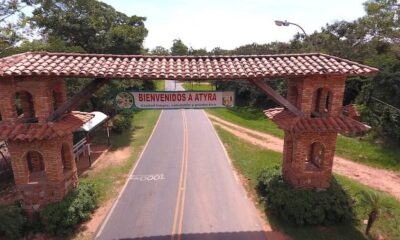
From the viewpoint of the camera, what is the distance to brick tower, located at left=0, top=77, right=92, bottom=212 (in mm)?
9828

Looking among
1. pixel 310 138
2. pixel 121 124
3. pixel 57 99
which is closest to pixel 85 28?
pixel 121 124

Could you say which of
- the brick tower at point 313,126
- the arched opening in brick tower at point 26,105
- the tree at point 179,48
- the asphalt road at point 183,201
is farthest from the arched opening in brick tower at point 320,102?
the tree at point 179,48

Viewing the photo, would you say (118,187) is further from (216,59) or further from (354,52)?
(354,52)

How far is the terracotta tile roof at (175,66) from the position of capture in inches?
379

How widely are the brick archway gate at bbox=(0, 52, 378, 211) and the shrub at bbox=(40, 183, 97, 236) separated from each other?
412mm

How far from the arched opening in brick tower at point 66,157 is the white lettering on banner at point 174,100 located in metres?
3.13

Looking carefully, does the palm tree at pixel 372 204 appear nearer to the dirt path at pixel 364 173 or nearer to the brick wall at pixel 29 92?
the dirt path at pixel 364 173

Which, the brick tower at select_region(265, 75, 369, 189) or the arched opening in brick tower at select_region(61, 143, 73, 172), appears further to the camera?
the arched opening in brick tower at select_region(61, 143, 73, 172)

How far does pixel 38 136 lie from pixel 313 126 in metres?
9.17

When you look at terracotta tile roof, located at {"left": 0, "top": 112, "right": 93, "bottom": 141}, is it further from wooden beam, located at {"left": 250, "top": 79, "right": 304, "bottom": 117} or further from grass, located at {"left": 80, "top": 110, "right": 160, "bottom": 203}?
wooden beam, located at {"left": 250, "top": 79, "right": 304, "bottom": 117}

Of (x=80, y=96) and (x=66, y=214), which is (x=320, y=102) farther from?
(x=66, y=214)

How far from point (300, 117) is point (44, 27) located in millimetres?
27286

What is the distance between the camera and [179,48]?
362 feet

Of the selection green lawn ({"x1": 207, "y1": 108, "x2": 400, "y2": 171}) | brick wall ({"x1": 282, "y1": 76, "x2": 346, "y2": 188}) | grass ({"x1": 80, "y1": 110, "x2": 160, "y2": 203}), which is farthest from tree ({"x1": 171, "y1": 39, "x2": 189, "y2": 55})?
brick wall ({"x1": 282, "y1": 76, "x2": 346, "y2": 188})
